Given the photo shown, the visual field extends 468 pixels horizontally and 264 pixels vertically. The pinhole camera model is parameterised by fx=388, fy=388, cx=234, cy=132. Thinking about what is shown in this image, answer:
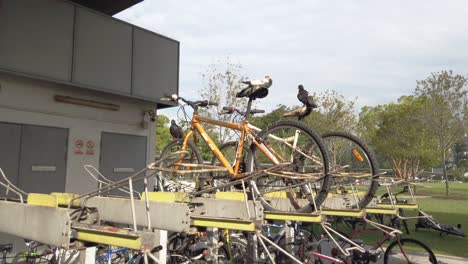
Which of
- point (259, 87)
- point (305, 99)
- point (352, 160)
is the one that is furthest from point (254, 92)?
point (352, 160)

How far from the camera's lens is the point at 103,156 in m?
8.61

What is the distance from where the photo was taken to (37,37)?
7.28 m

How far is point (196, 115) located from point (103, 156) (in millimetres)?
3800

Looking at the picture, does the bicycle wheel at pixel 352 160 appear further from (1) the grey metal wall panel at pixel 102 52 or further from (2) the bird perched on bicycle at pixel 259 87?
(1) the grey metal wall panel at pixel 102 52

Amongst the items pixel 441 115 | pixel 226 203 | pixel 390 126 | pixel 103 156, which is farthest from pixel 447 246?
pixel 390 126

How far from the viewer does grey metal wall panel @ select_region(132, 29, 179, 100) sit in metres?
9.00

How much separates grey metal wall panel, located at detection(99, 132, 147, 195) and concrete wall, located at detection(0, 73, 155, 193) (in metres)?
0.14

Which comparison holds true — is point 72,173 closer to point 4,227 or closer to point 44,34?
point 44,34

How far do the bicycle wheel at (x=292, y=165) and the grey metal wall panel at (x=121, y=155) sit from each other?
15.8ft

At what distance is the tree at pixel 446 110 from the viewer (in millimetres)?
24609

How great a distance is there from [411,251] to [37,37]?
7.51 metres

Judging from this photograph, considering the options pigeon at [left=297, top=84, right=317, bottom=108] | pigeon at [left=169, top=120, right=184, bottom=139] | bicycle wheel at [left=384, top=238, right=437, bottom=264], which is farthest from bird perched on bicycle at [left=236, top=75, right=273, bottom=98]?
bicycle wheel at [left=384, top=238, right=437, bottom=264]

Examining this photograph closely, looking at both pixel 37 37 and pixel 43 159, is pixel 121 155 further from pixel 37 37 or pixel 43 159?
pixel 37 37

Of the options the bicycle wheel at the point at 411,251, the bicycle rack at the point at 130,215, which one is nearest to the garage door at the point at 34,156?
the bicycle rack at the point at 130,215
